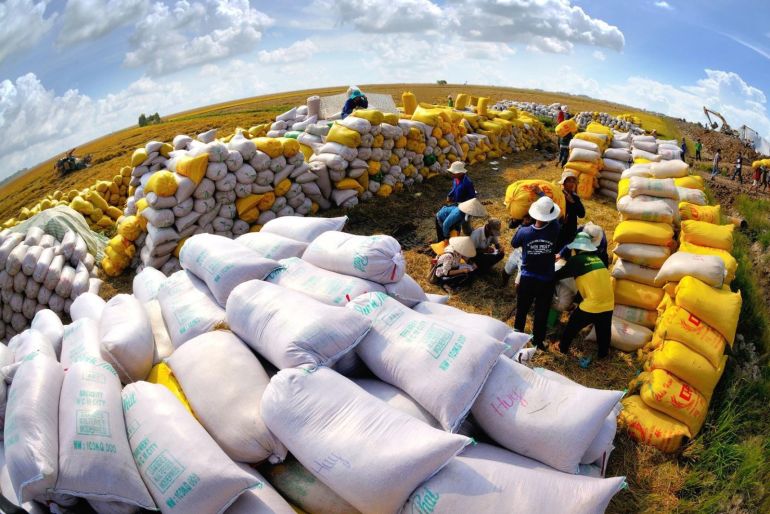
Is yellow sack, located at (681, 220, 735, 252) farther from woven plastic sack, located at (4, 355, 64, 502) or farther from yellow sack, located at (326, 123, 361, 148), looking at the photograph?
woven plastic sack, located at (4, 355, 64, 502)

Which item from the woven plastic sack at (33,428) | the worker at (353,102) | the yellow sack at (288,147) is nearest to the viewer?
the woven plastic sack at (33,428)

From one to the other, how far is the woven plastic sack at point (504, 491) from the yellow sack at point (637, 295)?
8.75 ft

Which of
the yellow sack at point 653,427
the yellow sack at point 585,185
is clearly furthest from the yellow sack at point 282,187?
the yellow sack at point 585,185

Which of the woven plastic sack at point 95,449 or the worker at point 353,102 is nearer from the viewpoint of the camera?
the woven plastic sack at point 95,449

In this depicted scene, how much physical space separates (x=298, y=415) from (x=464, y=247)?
336cm

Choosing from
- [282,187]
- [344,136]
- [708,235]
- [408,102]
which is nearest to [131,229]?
[282,187]

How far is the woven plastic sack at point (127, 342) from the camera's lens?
255 cm

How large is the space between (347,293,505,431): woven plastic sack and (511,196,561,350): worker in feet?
5.25

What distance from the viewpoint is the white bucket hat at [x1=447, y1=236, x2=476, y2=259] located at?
4.99 m

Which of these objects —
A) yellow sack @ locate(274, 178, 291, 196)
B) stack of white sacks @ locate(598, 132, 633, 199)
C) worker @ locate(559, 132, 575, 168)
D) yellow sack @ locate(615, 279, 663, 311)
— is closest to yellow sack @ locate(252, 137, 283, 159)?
yellow sack @ locate(274, 178, 291, 196)

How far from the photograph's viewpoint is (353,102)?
9.29 metres

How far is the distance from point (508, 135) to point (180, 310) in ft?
37.5

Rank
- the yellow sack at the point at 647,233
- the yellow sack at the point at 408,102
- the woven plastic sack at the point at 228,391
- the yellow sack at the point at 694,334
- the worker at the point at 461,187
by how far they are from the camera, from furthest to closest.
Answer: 1. the yellow sack at the point at 408,102
2. the worker at the point at 461,187
3. the yellow sack at the point at 647,233
4. the yellow sack at the point at 694,334
5. the woven plastic sack at the point at 228,391

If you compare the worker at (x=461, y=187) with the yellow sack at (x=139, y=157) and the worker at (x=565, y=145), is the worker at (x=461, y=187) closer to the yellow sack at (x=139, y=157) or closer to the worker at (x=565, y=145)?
the yellow sack at (x=139, y=157)
